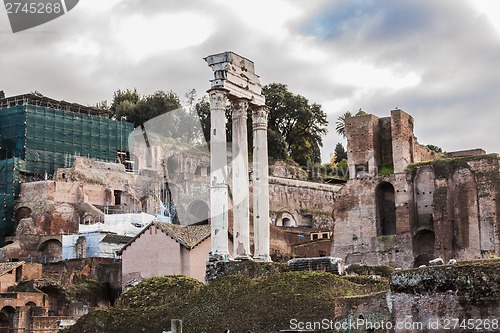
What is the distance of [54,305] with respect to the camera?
3559 centimetres

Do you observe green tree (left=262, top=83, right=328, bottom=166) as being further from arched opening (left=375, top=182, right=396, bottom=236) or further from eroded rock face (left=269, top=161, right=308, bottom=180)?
arched opening (left=375, top=182, right=396, bottom=236)

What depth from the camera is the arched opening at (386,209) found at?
44094 mm

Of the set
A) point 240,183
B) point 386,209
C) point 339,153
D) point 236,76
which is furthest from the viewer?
point 339,153

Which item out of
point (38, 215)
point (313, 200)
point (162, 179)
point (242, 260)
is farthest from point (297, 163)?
point (242, 260)

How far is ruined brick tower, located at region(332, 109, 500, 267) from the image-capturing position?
39875 mm

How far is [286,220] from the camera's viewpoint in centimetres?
5519

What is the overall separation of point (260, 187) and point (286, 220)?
25835 millimetres

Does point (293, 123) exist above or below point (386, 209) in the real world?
above

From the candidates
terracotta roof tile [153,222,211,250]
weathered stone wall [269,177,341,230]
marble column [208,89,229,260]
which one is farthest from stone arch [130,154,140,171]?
marble column [208,89,229,260]

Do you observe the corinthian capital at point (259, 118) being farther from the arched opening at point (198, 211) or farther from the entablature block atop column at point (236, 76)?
the arched opening at point (198, 211)

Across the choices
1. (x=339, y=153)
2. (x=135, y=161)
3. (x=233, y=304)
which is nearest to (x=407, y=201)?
(x=233, y=304)

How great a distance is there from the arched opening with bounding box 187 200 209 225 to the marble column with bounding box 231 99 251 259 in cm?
2506

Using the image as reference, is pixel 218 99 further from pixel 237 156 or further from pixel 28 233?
pixel 28 233

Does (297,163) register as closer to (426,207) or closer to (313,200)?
(313,200)
